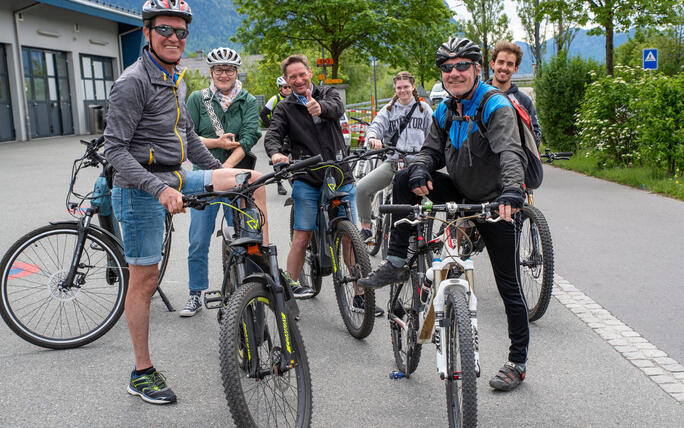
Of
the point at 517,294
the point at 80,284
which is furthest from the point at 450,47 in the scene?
the point at 80,284

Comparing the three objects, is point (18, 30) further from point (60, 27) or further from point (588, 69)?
point (588, 69)

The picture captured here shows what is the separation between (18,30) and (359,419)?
27245 mm

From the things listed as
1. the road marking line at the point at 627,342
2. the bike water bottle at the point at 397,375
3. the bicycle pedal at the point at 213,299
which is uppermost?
the bicycle pedal at the point at 213,299

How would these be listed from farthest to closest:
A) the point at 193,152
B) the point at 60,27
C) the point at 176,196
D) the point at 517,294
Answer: the point at 60,27, the point at 193,152, the point at 517,294, the point at 176,196

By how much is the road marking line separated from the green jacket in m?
3.02

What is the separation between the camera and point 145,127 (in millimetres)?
3727

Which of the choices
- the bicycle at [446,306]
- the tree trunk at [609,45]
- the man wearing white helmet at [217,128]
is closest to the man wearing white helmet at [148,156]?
the bicycle at [446,306]

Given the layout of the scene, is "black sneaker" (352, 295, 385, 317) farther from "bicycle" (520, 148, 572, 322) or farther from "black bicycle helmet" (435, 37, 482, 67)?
"black bicycle helmet" (435, 37, 482, 67)

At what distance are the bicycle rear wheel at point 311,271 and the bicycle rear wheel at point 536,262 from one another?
1618mm

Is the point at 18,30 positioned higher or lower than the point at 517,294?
higher

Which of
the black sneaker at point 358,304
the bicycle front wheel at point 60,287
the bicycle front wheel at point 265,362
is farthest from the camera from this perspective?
the black sneaker at point 358,304

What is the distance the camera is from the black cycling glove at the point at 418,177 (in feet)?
12.3

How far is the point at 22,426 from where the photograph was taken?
364cm

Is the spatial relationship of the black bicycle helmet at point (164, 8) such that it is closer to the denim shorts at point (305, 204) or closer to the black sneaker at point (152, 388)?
the denim shorts at point (305, 204)
